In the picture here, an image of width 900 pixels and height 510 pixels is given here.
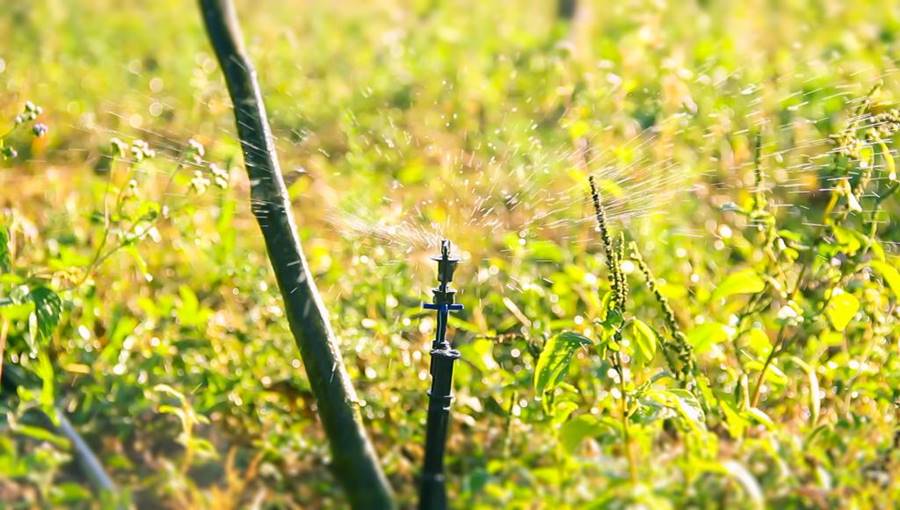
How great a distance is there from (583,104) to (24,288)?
5.34ft

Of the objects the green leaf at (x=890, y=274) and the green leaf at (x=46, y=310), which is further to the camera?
the green leaf at (x=46, y=310)

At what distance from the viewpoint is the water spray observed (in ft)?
5.85

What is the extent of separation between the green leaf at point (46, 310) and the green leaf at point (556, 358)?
829 millimetres

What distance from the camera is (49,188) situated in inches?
134

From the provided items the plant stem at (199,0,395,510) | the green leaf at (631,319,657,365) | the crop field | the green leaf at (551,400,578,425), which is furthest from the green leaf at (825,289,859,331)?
the plant stem at (199,0,395,510)

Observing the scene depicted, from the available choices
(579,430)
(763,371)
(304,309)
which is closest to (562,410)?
(579,430)

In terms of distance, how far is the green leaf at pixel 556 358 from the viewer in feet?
5.97

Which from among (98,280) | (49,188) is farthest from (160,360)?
(49,188)

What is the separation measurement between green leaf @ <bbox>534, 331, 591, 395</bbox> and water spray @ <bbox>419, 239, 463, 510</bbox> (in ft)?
0.44

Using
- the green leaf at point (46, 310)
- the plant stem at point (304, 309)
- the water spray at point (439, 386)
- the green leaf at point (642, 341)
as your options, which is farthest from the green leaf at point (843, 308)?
the green leaf at point (46, 310)

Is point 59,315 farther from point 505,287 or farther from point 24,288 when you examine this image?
point 505,287

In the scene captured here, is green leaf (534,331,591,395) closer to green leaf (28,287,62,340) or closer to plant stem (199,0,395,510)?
plant stem (199,0,395,510)

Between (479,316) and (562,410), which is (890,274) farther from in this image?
(479,316)

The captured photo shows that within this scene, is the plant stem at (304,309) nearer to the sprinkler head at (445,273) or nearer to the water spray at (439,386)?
the water spray at (439,386)
